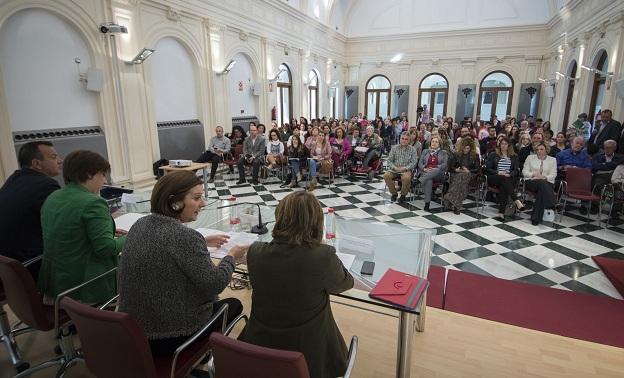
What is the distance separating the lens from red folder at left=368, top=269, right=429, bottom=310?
1.63 m

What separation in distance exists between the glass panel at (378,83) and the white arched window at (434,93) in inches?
61.9

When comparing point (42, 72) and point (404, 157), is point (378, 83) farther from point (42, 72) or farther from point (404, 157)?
point (42, 72)

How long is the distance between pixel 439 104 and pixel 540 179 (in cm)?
1112

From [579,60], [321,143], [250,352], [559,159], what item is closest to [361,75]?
[579,60]

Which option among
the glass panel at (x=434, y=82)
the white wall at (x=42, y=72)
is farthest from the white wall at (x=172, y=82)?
the glass panel at (x=434, y=82)

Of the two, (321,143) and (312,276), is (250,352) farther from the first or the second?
(321,143)

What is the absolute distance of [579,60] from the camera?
930 cm

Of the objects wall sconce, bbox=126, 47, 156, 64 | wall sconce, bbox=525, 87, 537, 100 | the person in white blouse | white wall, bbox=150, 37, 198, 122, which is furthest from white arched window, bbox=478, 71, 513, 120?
wall sconce, bbox=126, 47, 156, 64

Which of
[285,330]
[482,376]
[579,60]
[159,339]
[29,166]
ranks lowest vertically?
[482,376]

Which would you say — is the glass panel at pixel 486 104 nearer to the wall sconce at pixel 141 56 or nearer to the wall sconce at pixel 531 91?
the wall sconce at pixel 531 91

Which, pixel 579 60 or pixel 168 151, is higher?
pixel 579 60

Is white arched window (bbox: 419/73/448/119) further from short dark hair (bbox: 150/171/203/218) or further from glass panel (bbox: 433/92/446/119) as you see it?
short dark hair (bbox: 150/171/203/218)

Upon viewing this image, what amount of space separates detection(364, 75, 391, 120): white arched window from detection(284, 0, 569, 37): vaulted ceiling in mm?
2002

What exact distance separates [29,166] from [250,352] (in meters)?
2.13
